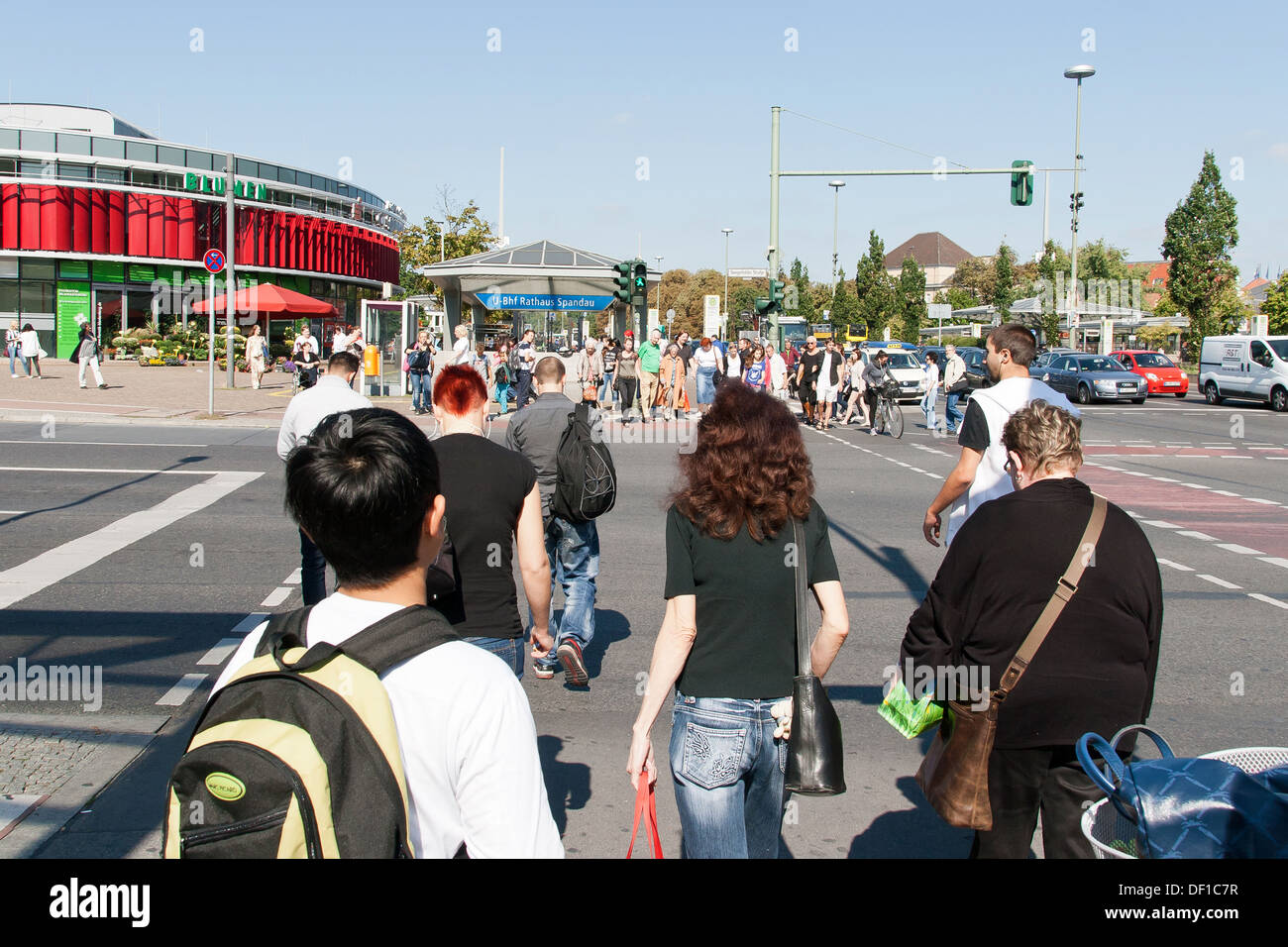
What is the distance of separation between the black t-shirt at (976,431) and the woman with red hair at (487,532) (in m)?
2.19

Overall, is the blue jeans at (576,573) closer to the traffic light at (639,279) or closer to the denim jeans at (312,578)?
the denim jeans at (312,578)

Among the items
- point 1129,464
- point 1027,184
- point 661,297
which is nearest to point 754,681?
point 1129,464

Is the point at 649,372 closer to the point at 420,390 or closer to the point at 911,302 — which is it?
the point at 420,390

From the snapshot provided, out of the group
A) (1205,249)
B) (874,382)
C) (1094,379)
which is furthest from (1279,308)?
(874,382)

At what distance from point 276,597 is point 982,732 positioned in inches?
241

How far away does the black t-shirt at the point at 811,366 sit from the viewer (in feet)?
81.8

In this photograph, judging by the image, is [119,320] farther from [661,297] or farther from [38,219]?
[661,297]

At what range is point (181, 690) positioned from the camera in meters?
6.05

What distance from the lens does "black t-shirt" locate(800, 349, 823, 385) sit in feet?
81.8

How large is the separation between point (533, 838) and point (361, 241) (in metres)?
63.1

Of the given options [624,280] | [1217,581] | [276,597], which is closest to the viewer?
[276,597]

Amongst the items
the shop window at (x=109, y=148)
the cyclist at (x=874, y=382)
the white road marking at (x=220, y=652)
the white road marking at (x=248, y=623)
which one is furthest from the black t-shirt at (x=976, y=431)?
the shop window at (x=109, y=148)

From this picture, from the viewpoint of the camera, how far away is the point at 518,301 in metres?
28.6

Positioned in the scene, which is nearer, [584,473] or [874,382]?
[584,473]
